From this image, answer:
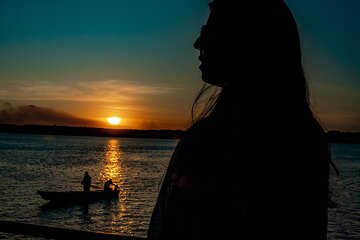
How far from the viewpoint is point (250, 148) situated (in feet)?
3.29

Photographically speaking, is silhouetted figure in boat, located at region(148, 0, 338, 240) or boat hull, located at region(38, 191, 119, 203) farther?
boat hull, located at region(38, 191, 119, 203)

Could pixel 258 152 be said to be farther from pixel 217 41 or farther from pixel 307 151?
pixel 217 41

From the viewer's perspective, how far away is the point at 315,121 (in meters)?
1.14

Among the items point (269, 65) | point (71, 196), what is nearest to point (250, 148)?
point (269, 65)

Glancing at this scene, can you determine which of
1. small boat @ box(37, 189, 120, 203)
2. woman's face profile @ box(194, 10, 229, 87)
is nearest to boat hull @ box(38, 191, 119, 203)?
small boat @ box(37, 189, 120, 203)

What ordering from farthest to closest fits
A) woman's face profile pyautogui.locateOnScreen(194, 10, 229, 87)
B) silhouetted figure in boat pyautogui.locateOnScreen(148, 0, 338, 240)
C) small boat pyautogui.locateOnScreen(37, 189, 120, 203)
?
small boat pyautogui.locateOnScreen(37, 189, 120, 203), woman's face profile pyautogui.locateOnScreen(194, 10, 229, 87), silhouetted figure in boat pyautogui.locateOnScreen(148, 0, 338, 240)

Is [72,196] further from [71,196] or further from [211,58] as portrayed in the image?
[211,58]

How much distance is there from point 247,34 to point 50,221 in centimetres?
2856

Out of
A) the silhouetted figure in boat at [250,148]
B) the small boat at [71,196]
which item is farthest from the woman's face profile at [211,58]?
the small boat at [71,196]

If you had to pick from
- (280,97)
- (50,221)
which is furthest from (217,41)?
(50,221)

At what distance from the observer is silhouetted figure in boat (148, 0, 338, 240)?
0.99m

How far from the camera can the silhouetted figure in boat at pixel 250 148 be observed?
0.99 meters

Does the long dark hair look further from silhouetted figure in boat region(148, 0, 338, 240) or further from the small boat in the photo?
the small boat

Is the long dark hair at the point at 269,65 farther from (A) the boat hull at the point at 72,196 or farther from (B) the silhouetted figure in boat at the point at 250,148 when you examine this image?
(A) the boat hull at the point at 72,196
